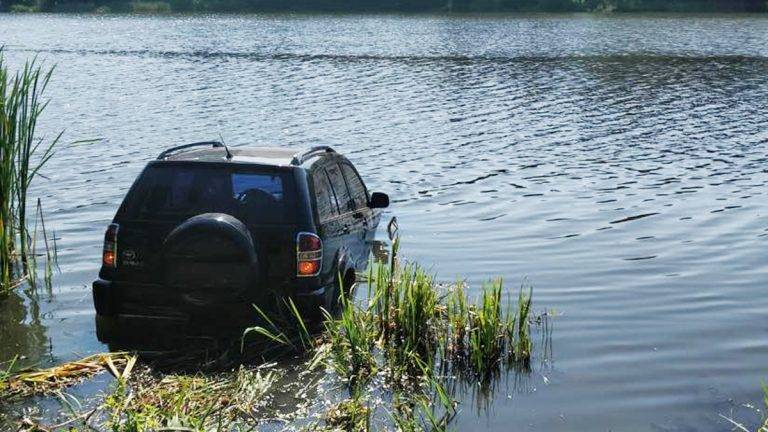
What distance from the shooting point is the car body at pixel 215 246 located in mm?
9938

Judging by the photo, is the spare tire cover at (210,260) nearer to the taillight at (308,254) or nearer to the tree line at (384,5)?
the taillight at (308,254)

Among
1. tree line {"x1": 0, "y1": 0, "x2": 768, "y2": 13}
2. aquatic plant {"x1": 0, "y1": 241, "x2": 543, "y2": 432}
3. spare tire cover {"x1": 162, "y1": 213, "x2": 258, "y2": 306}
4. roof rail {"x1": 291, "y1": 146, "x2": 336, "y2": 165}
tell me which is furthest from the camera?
tree line {"x1": 0, "y1": 0, "x2": 768, "y2": 13}

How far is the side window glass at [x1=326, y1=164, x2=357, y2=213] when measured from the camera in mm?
11731

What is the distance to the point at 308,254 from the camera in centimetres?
1020

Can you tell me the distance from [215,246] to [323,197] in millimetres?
1532

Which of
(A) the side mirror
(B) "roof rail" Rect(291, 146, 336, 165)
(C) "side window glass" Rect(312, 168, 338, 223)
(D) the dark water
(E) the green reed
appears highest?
(B) "roof rail" Rect(291, 146, 336, 165)

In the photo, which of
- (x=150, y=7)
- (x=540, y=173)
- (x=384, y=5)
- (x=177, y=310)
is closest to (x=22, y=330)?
(x=177, y=310)

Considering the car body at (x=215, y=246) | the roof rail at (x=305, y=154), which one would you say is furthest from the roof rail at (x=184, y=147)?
the roof rail at (x=305, y=154)

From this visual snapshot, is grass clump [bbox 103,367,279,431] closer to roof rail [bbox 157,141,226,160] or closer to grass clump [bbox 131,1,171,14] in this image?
roof rail [bbox 157,141,226,160]

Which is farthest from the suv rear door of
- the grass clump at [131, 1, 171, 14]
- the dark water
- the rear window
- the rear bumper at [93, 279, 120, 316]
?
the grass clump at [131, 1, 171, 14]

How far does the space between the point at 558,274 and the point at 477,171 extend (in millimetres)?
9522

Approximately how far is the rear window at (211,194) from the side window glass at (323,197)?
442mm

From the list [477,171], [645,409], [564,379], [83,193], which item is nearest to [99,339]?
[564,379]

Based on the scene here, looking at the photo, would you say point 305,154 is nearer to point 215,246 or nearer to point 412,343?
point 215,246
